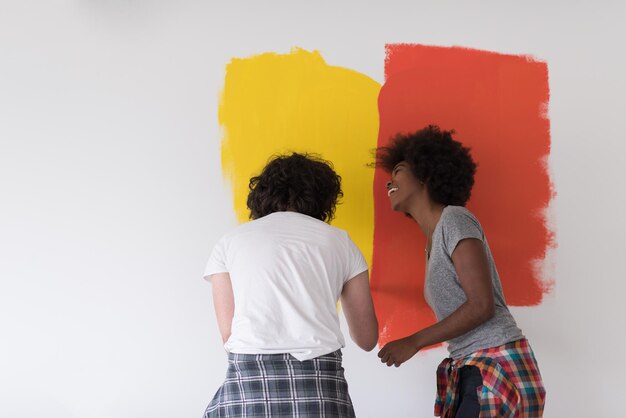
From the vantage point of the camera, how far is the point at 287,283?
146cm

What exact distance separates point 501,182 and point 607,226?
1.26ft

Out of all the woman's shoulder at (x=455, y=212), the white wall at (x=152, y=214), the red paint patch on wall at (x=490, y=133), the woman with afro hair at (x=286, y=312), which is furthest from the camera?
the red paint patch on wall at (x=490, y=133)

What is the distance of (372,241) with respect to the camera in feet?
6.79

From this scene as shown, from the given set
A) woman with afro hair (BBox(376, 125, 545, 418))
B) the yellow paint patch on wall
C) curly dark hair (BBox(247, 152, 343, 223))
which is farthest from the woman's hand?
the yellow paint patch on wall

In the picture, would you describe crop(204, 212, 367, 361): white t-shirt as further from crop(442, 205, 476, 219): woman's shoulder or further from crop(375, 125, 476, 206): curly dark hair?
crop(375, 125, 476, 206): curly dark hair

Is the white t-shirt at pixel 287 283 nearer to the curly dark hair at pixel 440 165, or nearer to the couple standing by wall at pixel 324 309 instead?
the couple standing by wall at pixel 324 309

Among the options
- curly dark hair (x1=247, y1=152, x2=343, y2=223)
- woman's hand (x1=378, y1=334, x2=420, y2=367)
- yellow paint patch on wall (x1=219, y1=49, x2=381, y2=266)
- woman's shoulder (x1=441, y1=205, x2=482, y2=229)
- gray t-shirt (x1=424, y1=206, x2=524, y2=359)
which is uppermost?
yellow paint patch on wall (x1=219, y1=49, x2=381, y2=266)

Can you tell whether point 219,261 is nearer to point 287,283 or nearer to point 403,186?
point 287,283

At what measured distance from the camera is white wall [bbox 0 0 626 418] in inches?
78.2

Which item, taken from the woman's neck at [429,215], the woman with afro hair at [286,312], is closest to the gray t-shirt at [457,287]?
the woman's neck at [429,215]

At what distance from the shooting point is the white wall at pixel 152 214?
78.2 inches

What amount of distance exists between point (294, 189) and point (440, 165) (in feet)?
1.51

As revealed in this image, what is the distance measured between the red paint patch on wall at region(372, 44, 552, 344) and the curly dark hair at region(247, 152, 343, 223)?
0.49m

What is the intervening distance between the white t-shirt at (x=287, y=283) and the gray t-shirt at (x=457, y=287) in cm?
27
